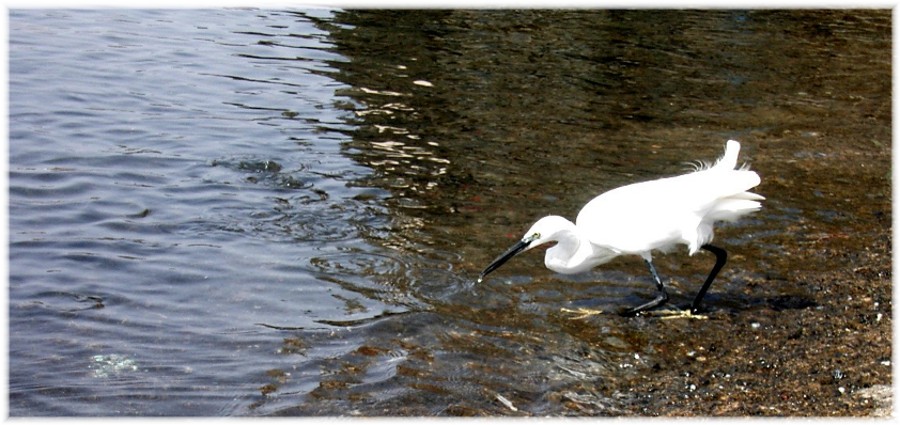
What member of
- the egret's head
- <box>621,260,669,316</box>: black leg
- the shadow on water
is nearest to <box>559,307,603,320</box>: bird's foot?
the shadow on water

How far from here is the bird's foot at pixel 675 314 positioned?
636cm

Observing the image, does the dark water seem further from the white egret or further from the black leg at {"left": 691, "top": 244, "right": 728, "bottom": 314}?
the white egret

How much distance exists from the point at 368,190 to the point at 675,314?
3.27m

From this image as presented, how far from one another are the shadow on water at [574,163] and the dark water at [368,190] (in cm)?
3

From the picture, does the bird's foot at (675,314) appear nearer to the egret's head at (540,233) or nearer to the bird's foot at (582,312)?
the bird's foot at (582,312)

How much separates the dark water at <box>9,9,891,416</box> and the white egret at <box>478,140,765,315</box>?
31cm

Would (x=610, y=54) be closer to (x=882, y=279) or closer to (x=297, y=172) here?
(x=297, y=172)

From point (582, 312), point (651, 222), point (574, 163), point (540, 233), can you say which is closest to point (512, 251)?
point (540, 233)

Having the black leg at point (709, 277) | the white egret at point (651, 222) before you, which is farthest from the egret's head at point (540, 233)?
the black leg at point (709, 277)

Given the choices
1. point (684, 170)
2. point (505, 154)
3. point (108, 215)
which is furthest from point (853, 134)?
point (108, 215)

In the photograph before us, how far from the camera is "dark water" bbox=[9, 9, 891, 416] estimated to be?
565 cm

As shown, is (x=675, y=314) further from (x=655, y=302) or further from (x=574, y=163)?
(x=574, y=163)

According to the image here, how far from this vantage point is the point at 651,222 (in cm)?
624

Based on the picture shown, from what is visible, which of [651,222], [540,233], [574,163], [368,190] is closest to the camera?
[651,222]
